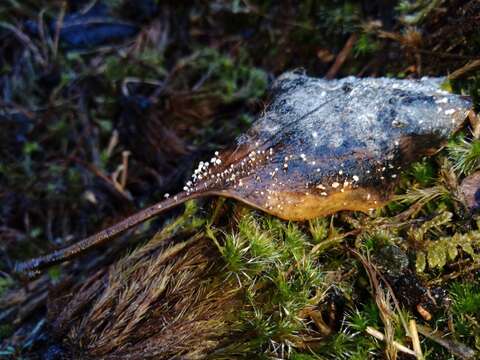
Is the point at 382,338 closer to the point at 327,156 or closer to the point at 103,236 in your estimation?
the point at 327,156

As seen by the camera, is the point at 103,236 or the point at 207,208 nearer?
the point at 103,236

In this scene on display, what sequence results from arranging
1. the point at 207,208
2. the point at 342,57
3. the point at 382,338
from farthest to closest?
1. the point at 342,57
2. the point at 207,208
3. the point at 382,338

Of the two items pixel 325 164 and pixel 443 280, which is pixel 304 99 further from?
pixel 443 280

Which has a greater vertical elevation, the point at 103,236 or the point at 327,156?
the point at 327,156

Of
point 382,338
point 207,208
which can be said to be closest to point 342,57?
point 207,208

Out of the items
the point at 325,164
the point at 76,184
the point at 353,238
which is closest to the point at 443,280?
the point at 353,238

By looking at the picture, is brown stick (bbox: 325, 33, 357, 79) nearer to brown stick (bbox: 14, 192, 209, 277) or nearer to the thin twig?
brown stick (bbox: 14, 192, 209, 277)
